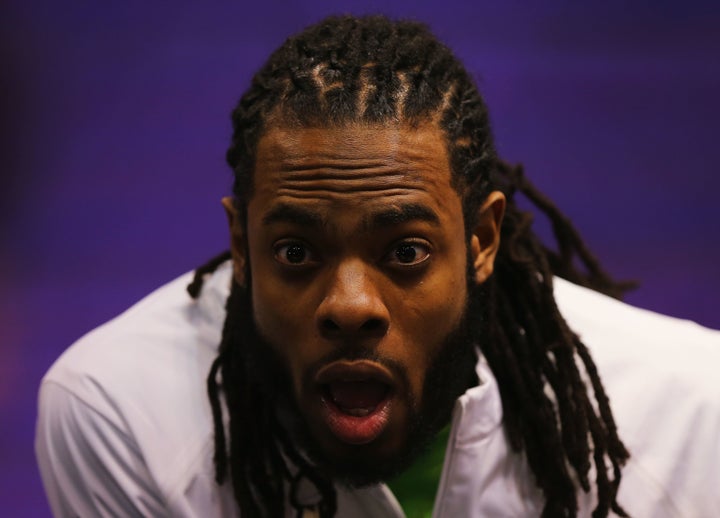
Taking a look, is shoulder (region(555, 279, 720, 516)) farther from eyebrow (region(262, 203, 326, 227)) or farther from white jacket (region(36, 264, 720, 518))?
eyebrow (region(262, 203, 326, 227))

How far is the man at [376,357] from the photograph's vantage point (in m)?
1.86

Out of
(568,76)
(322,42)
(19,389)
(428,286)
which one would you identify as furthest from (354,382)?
(568,76)

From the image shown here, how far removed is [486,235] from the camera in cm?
209

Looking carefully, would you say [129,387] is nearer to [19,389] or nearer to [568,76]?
[19,389]

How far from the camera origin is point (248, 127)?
1.99 metres

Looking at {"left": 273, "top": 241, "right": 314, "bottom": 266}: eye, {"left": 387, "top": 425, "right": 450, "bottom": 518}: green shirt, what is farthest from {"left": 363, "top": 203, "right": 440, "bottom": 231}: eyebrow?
{"left": 387, "top": 425, "right": 450, "bottom": 518}: green shirt

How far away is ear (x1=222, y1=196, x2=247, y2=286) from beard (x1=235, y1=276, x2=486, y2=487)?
1.5 inches

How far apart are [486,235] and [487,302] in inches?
5.9

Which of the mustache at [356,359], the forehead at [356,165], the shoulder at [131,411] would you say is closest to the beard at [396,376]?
the mustache at [356,359]

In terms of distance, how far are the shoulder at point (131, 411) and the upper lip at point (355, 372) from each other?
1.15 feet

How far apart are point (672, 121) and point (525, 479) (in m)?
1.95

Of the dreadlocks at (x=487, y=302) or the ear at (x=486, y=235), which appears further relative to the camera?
the ear at (x=486, y=235)

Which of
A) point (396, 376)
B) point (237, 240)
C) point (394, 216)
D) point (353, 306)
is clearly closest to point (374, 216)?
point (394, 216)

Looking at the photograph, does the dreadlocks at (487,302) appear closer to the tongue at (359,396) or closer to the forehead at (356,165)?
the forehead at (356,165)
